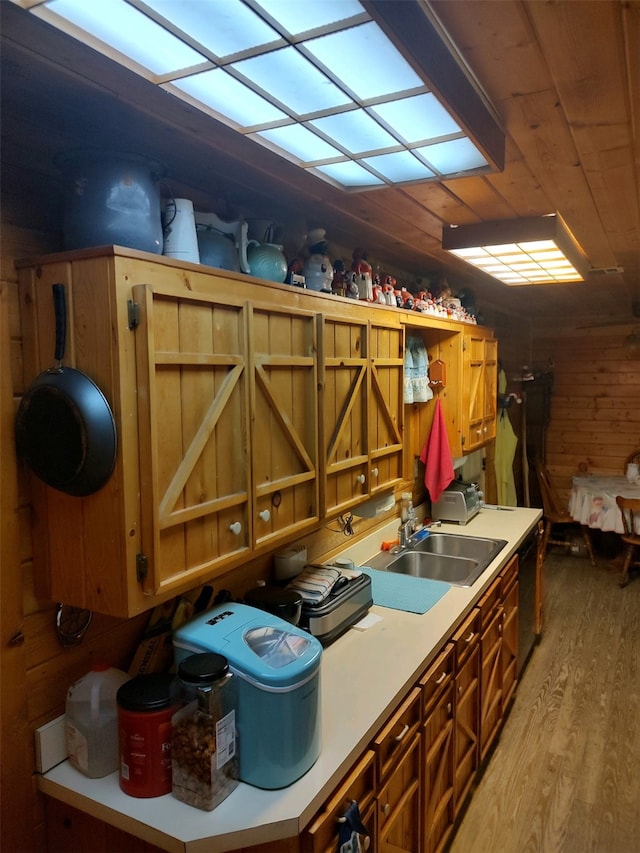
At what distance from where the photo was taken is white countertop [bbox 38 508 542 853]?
1175mm

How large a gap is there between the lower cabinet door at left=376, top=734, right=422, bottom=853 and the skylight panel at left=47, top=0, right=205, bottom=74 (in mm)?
1748

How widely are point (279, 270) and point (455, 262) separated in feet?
5.59

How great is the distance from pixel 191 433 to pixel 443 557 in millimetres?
1937

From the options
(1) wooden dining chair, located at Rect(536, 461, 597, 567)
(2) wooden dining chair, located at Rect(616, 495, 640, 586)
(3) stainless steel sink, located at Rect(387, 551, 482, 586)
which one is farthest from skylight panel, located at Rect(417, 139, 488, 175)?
(1) wooden dining chair, located at Rect(536, 461, 597, 567)

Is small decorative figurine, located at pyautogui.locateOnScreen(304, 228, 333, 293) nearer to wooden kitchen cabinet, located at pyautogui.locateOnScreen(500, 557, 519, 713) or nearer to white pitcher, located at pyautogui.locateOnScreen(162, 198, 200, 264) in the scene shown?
white pitcher, located at pyautogui.locateOnScreen(162, 198, 200, 264)

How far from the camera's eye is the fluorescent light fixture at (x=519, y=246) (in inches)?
89.3

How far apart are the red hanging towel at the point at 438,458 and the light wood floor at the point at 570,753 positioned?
1238 millimetres

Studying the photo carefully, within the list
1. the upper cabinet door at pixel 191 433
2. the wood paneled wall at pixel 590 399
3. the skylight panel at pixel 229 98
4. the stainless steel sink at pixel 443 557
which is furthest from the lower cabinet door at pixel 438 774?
the wood paneled wall at pixel 590 399

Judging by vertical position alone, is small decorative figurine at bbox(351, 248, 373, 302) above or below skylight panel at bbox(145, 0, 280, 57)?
below

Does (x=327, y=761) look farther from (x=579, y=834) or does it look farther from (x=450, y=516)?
(x=450, y=516)

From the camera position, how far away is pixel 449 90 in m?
1.15

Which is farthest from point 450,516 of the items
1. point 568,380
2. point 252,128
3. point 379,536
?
point 568,380

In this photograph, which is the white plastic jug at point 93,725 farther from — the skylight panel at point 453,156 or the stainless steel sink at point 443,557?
the stainless steel sink at point 443,557

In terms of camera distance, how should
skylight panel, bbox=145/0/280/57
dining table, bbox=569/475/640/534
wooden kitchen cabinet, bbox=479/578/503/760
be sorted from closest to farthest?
skylight panel, bbox=145/0/280/57
wooden kitchen cabinet, bbox=479/578/503/760
dining table, bbox=569/475/640/534
